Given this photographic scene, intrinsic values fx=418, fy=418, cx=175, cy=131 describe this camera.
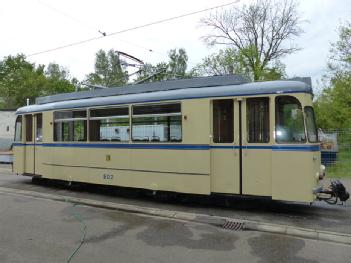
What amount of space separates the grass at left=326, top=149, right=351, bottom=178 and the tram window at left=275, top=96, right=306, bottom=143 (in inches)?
309

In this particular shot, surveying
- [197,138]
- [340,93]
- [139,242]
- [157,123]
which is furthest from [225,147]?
[340,93]

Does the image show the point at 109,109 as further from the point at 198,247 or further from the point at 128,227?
the point at 198,247

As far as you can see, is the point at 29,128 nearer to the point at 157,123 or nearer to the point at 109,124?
the point at 109,124

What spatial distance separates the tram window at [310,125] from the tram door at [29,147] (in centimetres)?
941

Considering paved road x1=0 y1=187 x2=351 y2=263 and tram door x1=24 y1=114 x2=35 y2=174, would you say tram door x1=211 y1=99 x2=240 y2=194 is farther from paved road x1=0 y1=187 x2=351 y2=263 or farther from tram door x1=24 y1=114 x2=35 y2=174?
tram door x1=24 y1=114 x2=35 y2=174

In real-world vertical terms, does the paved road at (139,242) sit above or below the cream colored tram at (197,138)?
below

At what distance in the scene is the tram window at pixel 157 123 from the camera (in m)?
10.3

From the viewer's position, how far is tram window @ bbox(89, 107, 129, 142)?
11391 mm

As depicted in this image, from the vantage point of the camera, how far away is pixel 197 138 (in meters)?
9.94

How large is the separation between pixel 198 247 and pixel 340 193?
4.39 m

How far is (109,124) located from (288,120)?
16.8ft

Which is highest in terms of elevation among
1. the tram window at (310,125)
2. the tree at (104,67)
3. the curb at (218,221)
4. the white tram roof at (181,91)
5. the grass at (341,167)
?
the tree at (104,67)

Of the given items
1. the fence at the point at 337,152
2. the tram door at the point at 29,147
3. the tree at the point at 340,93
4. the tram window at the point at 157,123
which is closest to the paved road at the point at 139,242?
the tram window at the point at 157,123

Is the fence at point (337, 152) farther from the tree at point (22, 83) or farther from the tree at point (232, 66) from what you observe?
the tree at point (22, 83)
